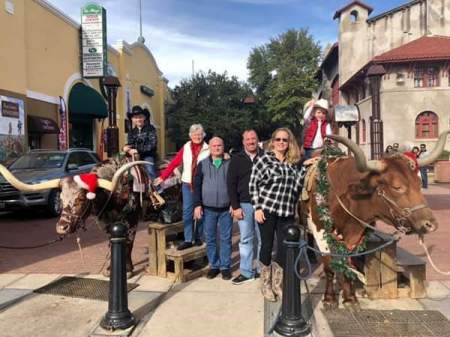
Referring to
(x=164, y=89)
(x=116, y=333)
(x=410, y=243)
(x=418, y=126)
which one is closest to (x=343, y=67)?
(x=418, y=126)

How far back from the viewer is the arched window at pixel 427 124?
29172 mm

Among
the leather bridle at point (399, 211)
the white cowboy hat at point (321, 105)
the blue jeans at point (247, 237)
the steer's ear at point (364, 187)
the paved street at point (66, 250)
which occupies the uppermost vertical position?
the white cowboy hat at point (321, 105)

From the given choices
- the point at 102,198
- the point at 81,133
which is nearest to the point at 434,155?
the point at 102,198

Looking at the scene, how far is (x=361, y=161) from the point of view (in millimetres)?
4168

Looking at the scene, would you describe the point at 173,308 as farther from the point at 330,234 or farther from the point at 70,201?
the point at 330,234

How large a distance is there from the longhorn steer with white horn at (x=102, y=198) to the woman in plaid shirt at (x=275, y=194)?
141 cm

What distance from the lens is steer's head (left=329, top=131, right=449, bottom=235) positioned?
4.00 metres

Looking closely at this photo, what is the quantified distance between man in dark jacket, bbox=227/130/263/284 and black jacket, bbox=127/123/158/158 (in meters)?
1.62

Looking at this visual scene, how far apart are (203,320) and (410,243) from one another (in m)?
5.24

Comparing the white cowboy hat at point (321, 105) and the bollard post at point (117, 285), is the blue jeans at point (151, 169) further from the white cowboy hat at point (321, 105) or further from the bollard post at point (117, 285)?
the white cowboy hat at point (321, 105)

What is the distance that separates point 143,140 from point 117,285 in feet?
9.42

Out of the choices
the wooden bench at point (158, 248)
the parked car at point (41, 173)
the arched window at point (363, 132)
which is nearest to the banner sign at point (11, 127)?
the parked car at point (41, 173)

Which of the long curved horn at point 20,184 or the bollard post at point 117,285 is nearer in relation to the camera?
the bollard post at point 117,285

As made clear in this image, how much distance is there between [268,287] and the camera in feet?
17.6
